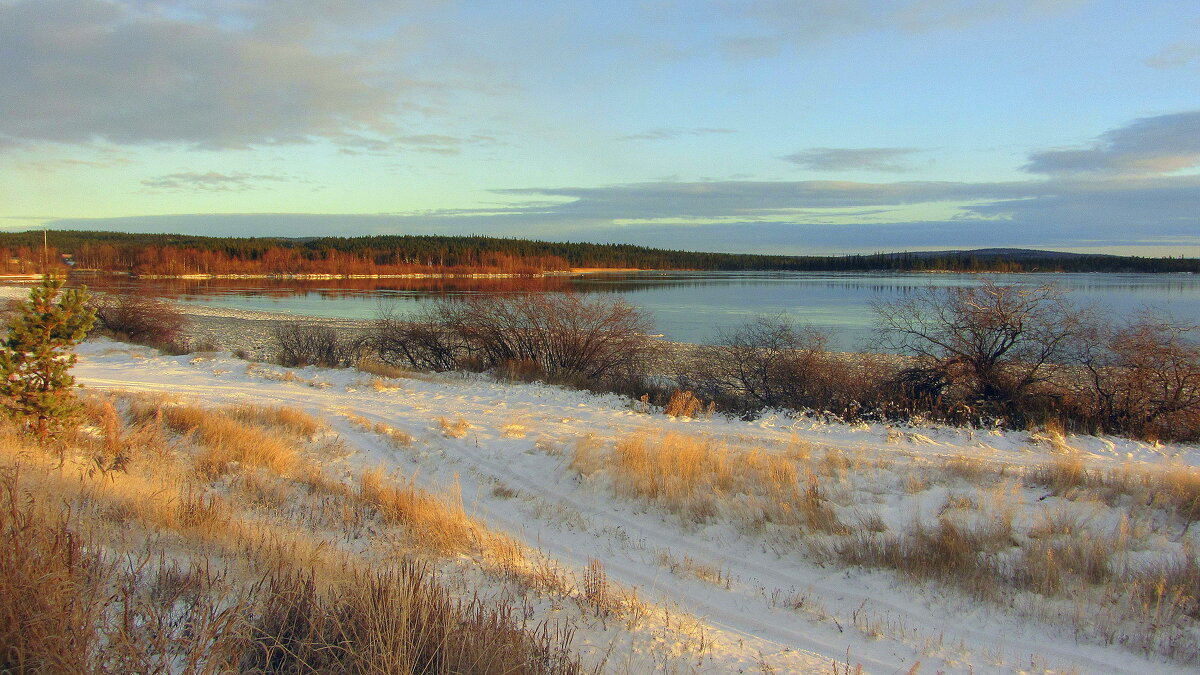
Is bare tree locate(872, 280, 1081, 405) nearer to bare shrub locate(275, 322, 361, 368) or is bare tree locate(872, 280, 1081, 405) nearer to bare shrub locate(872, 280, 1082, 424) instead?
bare shrub locate(872, 280, 1082, 424)

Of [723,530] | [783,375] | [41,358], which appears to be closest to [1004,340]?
[783,375]

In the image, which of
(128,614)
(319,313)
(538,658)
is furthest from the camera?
(319,313)

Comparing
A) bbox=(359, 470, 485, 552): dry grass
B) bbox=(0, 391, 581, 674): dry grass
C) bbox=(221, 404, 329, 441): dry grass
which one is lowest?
bbox=(221, 404, 329, 441): dry grass

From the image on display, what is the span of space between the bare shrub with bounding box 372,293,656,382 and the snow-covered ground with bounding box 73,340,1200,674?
148 inches

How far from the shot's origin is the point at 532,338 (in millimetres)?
19234

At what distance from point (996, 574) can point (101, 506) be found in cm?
707

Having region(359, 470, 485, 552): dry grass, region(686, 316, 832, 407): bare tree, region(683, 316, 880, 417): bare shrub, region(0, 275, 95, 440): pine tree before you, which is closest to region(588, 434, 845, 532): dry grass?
region(359, 470, 485, 552): dry grass

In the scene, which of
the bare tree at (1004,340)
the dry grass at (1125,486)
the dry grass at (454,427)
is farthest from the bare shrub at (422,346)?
the dry grass at (1125,486)

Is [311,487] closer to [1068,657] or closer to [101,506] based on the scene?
[101,506]

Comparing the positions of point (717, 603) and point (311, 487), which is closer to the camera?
point (717, 603)

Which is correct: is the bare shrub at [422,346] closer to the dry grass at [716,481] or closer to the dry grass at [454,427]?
the dry grass at [454,427]

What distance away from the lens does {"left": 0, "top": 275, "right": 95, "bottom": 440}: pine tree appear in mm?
7363

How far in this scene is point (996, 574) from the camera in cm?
539

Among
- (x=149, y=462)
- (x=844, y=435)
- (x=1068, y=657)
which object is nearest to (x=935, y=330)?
(x=844, y=435)
